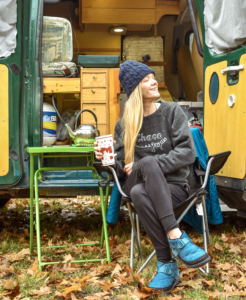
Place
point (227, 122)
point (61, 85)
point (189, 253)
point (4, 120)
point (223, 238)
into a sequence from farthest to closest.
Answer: point (61, 85) < point (223, 238) < point (4, 120) < point (227, 122) < point (189, 253)

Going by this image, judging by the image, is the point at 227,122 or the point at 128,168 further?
the point at 227,122

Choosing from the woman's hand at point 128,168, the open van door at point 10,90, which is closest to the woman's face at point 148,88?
the woman's hand at point 128,168

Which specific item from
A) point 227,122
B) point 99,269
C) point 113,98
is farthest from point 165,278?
point 113,98

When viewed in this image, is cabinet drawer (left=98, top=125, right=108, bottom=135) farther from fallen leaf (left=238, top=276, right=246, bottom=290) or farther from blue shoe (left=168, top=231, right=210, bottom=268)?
fallen leaf (left=238, top=276, right=246, bottom=290)

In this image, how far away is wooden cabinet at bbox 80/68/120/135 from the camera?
331 centimetres

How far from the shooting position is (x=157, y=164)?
2.05 m

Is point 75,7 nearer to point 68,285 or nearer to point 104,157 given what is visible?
point 104,157

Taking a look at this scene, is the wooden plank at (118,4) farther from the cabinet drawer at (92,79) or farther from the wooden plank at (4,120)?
the wooden plank at (4,120)

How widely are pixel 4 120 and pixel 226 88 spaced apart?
1.70 meters

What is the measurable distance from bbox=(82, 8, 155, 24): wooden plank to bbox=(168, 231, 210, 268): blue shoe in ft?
13.3

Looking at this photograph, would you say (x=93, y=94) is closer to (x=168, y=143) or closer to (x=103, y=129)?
(x=103, y=129)

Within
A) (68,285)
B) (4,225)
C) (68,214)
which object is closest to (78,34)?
(68,214)

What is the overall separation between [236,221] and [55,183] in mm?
1886

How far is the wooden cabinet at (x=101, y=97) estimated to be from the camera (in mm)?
3311
